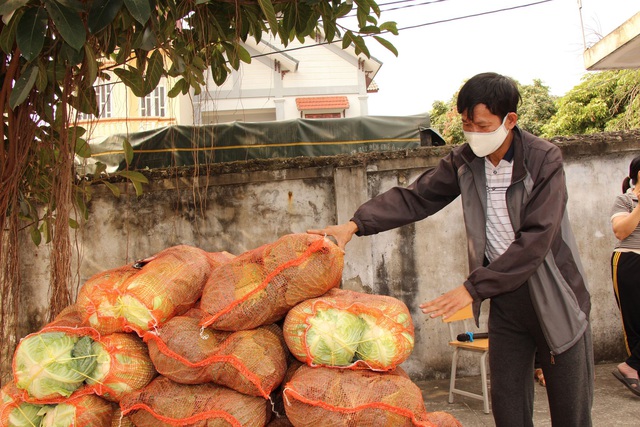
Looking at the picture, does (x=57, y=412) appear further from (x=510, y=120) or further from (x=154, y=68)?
(x=510, y=120)

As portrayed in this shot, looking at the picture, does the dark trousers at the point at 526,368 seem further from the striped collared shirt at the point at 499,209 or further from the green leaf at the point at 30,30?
the green leaf at the point at 30,30

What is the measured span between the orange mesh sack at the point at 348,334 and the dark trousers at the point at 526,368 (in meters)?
0.42

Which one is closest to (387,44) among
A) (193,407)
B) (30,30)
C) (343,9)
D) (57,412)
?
(343,9)

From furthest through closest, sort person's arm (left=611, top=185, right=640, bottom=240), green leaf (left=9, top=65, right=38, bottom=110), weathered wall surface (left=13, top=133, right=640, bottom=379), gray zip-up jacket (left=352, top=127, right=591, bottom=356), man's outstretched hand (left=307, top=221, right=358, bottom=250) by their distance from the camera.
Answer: weathered wall surface (left=13, top=133, right=640, bottom=379), person's arm (left=611, top=185, right=640, bottom=240), man's outstretched hand (left=307, top=221, right=358, bottom=250), green leaf (left=9, top=65, right=38, bottom=110), gray zip-up jacket (left=352, top=127, right=591, bottom=356)

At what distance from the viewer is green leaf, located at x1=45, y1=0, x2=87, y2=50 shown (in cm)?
196

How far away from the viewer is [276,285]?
2.13 meters

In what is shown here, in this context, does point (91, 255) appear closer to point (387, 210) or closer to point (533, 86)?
point (387, 210)

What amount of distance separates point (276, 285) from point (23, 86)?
132cm

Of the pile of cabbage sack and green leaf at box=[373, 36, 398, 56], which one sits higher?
green leaf at box=[373, 36, 398, 56]

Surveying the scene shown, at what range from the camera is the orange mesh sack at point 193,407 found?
201 cm

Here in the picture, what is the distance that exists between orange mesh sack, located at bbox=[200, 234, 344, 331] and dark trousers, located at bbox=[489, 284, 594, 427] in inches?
27.9

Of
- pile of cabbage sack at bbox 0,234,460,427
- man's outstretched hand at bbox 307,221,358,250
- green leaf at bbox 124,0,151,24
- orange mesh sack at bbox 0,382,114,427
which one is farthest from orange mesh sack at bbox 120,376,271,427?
A: green leaf at bbox 124,0,151,24

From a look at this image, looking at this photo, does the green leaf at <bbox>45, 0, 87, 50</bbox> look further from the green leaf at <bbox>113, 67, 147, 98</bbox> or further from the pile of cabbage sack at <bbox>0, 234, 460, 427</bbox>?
the pile of cabbage sack at <bbox>0, 234, 460, 427</bbox>

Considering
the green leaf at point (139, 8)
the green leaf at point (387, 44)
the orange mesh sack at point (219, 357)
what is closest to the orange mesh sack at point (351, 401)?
the orange mesh sack at point (219, 357)
